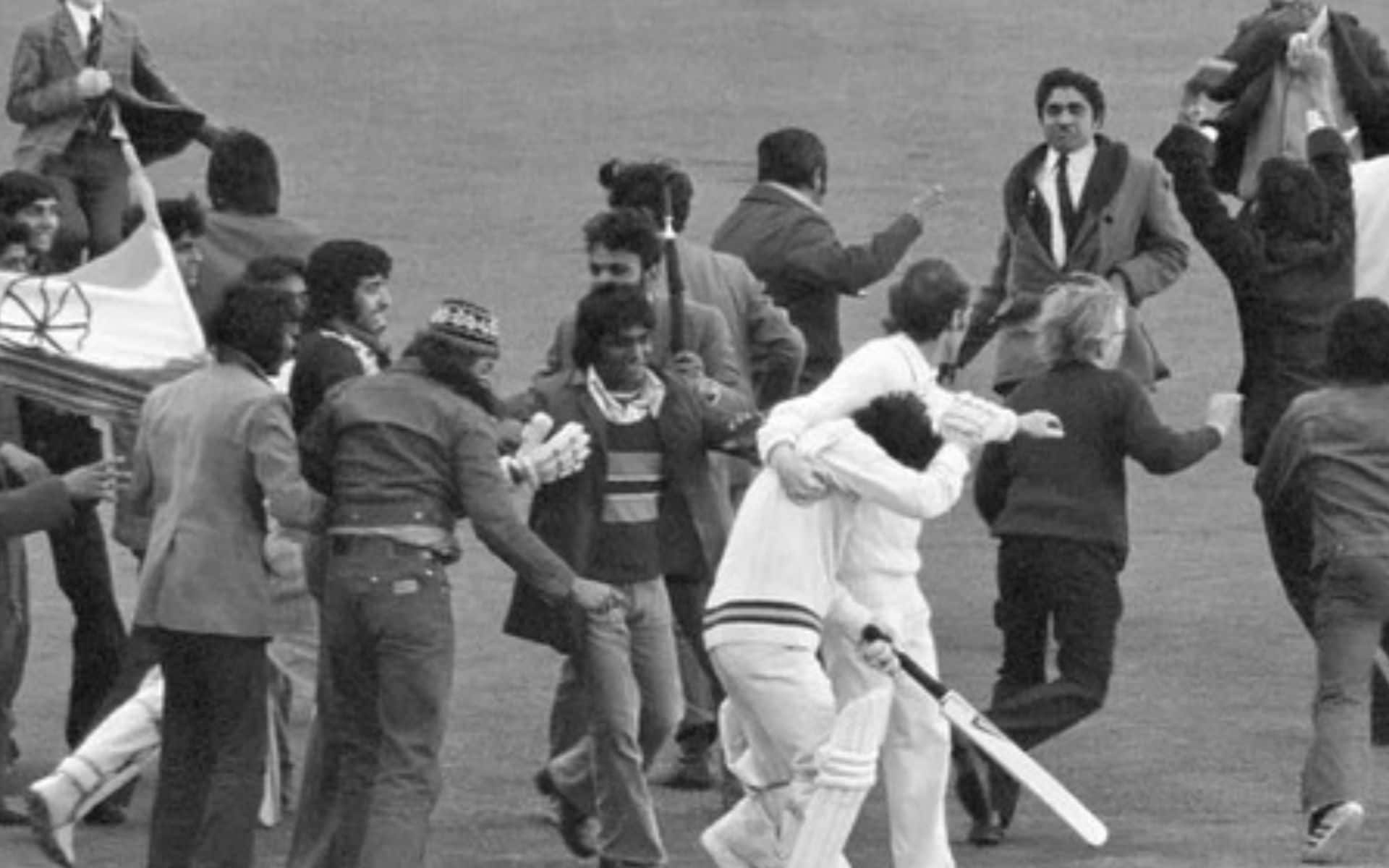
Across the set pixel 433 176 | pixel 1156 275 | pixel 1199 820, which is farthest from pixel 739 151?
pixel 1199 820

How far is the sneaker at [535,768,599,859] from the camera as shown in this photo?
53.5 ft

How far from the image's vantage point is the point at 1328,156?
18641 mm

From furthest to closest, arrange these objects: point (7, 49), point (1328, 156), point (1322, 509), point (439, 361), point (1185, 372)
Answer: point (7, 49), point (1185, 372), point (1328, 156), point (1322, 509), point (439, 361)

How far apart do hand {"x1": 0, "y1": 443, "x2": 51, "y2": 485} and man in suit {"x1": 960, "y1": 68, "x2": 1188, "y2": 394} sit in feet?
12.5

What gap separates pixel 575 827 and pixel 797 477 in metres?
1.78

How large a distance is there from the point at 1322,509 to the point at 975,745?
146cm

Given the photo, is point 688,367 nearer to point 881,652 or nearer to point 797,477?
point 797,477

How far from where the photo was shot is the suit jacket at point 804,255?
18297 mm

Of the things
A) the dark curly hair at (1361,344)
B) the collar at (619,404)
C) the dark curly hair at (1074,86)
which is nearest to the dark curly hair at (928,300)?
the collar at (619,404)

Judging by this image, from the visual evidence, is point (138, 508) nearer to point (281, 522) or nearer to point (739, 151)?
point (281, 522)

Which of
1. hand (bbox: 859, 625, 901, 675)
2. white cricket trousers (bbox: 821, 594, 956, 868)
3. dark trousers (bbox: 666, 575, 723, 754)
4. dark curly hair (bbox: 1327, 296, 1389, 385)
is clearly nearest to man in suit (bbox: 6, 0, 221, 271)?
dark trousers (bbox: 666, 575, 723, 754)

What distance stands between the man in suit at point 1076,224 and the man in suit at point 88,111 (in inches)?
137

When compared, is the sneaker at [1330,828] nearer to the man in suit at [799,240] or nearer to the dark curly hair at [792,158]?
the man in suit at [799,240]

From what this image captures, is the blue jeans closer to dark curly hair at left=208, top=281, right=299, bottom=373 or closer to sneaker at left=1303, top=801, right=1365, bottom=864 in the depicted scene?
dark curly hair at left=208, top=281, right=299, bottom=373
